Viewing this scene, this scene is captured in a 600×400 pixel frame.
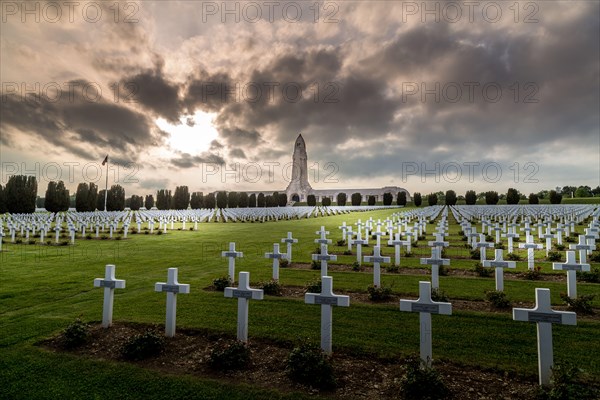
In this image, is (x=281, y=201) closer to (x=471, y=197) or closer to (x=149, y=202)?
(x=149, y=202)

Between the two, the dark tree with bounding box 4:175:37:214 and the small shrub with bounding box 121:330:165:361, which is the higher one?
the dark tree with bounding box 4:175:37:214

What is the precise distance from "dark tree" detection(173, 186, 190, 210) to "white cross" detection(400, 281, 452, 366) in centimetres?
6077

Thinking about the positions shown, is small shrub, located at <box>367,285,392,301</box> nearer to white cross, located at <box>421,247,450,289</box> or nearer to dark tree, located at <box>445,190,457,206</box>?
white cross, located at <box>421,247,450,289</box>

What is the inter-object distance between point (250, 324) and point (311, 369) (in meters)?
1.90

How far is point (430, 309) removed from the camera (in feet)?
12.7

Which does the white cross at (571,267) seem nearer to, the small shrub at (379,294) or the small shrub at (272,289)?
the small shrub at (379,294)

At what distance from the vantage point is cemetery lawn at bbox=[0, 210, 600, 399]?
143 inches

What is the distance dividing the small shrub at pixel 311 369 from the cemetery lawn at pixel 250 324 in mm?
157

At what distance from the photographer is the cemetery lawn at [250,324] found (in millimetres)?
3641

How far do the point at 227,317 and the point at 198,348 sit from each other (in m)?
1.14

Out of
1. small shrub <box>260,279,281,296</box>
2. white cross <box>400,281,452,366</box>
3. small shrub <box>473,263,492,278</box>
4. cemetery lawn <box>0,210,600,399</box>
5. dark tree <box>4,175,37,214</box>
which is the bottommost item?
cemetery lawn <box>0,210,600,399</box>

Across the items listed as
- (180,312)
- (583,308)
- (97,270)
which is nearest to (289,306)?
(180,312)

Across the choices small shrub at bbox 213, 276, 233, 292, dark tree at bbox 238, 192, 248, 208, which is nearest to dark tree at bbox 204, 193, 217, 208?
dark tree at bbox 238, 192, 248, 208

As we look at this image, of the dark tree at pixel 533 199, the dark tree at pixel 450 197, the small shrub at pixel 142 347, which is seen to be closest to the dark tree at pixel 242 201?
the dark tree at pixel 450 197
